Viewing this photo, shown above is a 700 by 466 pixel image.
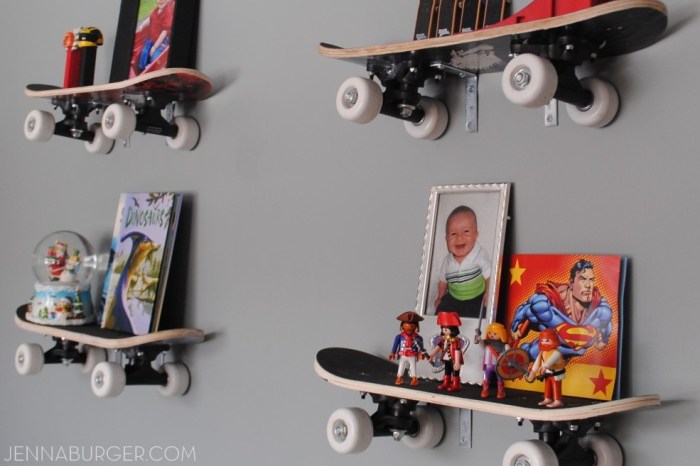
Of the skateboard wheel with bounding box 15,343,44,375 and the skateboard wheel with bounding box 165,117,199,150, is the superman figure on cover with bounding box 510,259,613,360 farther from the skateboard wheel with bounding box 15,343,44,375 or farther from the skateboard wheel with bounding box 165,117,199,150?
the skateboard wheel with bounding box 15,343,44,375

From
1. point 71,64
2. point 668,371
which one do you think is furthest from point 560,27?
point 71,64

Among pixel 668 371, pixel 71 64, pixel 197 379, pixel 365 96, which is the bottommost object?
pixel 197 379

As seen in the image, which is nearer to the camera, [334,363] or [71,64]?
[334,363]

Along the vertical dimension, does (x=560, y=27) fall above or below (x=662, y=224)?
above

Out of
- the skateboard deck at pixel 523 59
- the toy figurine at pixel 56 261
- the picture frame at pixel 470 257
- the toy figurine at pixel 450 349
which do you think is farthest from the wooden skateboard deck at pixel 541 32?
the toy figurine at pixel 56 261

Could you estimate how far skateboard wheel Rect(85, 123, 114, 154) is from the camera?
1.90 meters

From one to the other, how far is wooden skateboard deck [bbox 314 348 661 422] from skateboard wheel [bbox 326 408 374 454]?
0.05 meters

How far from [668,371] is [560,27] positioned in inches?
17.4

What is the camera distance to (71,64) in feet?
6.05

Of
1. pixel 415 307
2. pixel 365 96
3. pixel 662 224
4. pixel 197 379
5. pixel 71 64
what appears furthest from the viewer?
pixel 71 64

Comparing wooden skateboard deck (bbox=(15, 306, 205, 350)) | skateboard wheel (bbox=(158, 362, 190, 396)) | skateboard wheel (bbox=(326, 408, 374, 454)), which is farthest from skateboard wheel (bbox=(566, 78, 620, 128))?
skateboard wheel (bbox=(158, 362, 190, 396))

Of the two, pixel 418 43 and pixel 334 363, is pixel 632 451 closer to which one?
pixel 334 363

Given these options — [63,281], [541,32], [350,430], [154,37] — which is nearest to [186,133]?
[154,37]

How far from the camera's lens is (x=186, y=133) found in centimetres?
170
